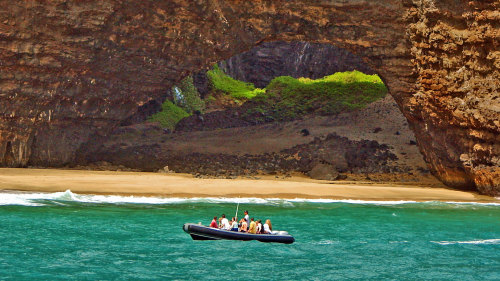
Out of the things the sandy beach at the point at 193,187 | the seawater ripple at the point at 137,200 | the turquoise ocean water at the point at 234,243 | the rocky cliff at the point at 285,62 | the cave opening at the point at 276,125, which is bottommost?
the turquoise ocean water at the point at 234,243

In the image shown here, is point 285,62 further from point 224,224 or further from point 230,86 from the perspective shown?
point 224,224

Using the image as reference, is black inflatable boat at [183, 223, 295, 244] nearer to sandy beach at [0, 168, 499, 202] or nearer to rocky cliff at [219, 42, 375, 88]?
sandy beach at [0, 168, 499, 202]

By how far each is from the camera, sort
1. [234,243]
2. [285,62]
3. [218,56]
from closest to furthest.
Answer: [234,243], [218,56], [285,62]

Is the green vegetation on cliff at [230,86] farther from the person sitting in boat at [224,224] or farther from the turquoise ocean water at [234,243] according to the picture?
the person sitting in boat at [224,224]

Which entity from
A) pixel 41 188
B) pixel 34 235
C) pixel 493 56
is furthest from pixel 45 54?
pixel 493 56

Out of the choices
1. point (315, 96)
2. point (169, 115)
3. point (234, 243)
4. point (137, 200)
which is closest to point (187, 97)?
point (169, 115)

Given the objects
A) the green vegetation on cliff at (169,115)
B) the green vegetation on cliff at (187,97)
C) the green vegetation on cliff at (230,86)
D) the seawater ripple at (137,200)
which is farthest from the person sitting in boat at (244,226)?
the green vegetation on cliff at (230,86)
